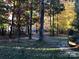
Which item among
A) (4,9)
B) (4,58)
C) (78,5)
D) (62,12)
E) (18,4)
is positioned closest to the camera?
(4,58)

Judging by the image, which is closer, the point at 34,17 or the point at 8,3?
the point at 8,3

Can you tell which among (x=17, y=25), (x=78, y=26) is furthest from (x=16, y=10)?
(x=78, y=26)

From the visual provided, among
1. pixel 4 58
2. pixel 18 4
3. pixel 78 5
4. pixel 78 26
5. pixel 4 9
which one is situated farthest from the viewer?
pixel 4 9

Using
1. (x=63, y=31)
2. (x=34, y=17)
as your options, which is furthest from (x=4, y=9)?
(x=63, y=31)

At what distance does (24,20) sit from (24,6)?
480 cm

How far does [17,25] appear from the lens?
155 ft

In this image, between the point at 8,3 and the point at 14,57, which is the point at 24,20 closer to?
the point at 8,3

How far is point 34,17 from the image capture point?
167 ft

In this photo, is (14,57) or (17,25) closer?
(14,57)

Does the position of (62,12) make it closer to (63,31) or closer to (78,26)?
(63,31)

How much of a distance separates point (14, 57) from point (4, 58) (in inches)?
19.7

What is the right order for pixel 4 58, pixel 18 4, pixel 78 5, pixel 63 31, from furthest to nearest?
pixel 63 31
pixel 18 4
pixel 78 5
pixel 4 58

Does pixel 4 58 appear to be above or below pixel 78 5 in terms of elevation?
below

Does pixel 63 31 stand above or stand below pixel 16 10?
below
